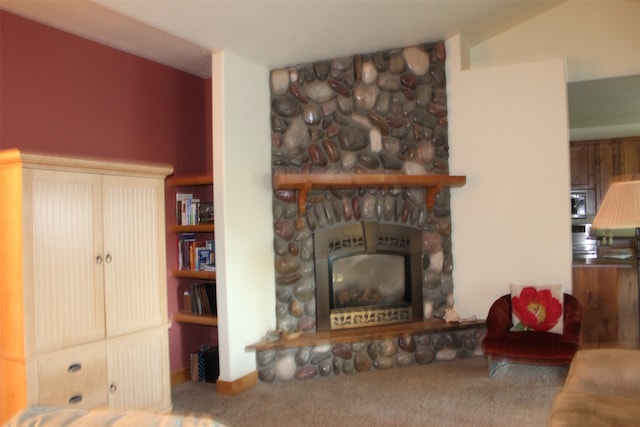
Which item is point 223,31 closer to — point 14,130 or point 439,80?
point 14,130

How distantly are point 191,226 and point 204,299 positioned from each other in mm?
588

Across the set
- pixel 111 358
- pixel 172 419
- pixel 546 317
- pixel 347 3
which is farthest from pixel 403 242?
pixel 172 419

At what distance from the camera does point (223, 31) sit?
3.62m

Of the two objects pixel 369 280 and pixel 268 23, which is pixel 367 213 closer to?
pixel 369 280

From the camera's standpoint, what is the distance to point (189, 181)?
4.19m

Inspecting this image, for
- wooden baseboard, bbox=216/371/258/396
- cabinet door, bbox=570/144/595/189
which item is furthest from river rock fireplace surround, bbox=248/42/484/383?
cabinet door, bbox=570/144/595/189

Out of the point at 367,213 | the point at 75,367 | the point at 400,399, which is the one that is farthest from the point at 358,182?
the point at 75,367

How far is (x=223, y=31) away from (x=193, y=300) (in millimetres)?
2065

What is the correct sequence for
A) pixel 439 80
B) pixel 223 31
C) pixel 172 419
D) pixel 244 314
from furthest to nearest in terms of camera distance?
1. pixel 439 80
2. pixel 244 314
3. pixel 223 31
4. pixel 172 419

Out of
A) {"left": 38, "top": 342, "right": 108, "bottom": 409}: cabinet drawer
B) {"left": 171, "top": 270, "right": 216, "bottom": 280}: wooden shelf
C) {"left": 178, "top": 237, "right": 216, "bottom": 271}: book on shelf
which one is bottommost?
{"left": 38, "top": 342, "right": 108, "bottom": 409}: cabinet drawer

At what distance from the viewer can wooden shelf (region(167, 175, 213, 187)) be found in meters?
4.12

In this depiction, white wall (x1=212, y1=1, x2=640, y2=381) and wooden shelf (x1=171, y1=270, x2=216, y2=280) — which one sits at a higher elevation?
white wall (x1=212, y1=1, x2=640, y2=381)

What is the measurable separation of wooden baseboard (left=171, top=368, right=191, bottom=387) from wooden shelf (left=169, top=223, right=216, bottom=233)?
3.64ft

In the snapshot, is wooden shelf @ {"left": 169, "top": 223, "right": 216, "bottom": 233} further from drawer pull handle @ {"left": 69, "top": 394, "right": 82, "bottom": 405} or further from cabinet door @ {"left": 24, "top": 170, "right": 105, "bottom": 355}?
drawer pull handle @ {"left": 69, "top": 394, "right": 82, "bottom": 405}
